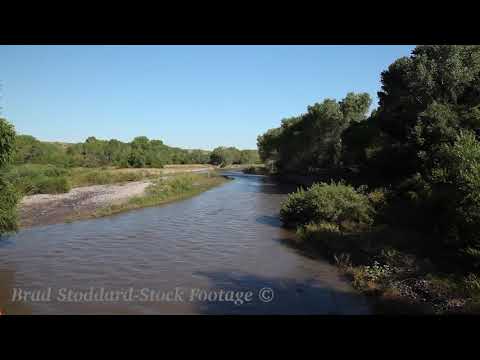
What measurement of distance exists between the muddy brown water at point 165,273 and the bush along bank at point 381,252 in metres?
0.86

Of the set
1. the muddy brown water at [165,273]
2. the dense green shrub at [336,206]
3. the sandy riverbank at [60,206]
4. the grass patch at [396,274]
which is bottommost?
the muddy brown water at [165,273]

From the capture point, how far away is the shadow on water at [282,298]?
35.0 feet

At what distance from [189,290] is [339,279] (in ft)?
18.6

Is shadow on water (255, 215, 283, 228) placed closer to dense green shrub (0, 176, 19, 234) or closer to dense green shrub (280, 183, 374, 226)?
dense green shrub (280, 183, 374, 226)

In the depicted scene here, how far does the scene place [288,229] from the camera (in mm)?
22953

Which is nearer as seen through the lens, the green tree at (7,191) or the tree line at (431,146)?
the tree line at (431,146)

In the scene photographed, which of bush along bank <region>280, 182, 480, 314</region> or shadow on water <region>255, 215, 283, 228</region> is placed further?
shadow on water <region>255, 215, 283, 228</region>

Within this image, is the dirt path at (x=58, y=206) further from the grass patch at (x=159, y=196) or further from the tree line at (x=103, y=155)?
the tree line at (x=103, y=155)

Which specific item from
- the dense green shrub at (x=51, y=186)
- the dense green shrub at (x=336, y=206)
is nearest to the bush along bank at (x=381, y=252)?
the dense green shrub at (x=336, y=206)

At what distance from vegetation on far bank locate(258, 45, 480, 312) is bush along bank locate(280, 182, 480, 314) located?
4 cm

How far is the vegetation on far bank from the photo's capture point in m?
11.5

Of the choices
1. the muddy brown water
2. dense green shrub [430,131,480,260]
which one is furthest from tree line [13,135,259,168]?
dense green shrub [430,131,480,260]
